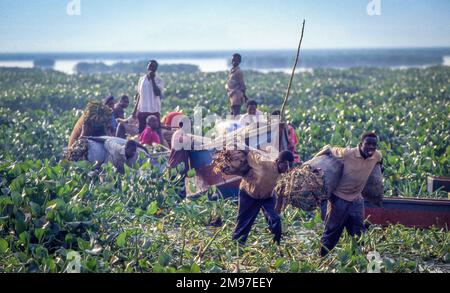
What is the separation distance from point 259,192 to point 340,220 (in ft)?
2.87

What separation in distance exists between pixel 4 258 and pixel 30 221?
0.49 m

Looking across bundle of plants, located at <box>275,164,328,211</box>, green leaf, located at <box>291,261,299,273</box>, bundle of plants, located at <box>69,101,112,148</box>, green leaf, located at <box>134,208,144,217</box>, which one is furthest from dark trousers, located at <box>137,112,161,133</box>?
green leaf, located at <box>291,261,299,273</box>

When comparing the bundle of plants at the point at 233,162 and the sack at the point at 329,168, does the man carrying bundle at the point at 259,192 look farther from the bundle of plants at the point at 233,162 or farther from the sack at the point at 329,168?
the sack at the point at 329,168

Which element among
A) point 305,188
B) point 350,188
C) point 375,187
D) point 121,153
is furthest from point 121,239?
point 121,153

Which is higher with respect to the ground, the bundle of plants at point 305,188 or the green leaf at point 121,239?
the bundle of plants at point 305,188

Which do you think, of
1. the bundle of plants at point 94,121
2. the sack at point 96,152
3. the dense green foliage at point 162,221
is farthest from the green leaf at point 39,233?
the bundle of plants at point 94,121

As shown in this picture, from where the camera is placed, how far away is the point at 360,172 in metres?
6.61

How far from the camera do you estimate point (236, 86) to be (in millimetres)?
13211

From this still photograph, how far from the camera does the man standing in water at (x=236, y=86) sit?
13.0 m

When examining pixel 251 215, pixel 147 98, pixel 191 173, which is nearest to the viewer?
pixel 251 215

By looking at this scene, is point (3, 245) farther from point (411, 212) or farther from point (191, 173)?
point (411, 212)

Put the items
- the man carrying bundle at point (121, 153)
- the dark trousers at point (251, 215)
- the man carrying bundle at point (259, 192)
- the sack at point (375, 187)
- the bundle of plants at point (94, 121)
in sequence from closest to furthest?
the sack at point (375, 187) → the man carrying bundle at point (259, 192) → the dark trousers at point (251, 215) → the man carrying bundle at point (121, 153) → the bundle of plants at point (94, 121)

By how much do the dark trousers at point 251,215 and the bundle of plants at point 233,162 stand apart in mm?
280
